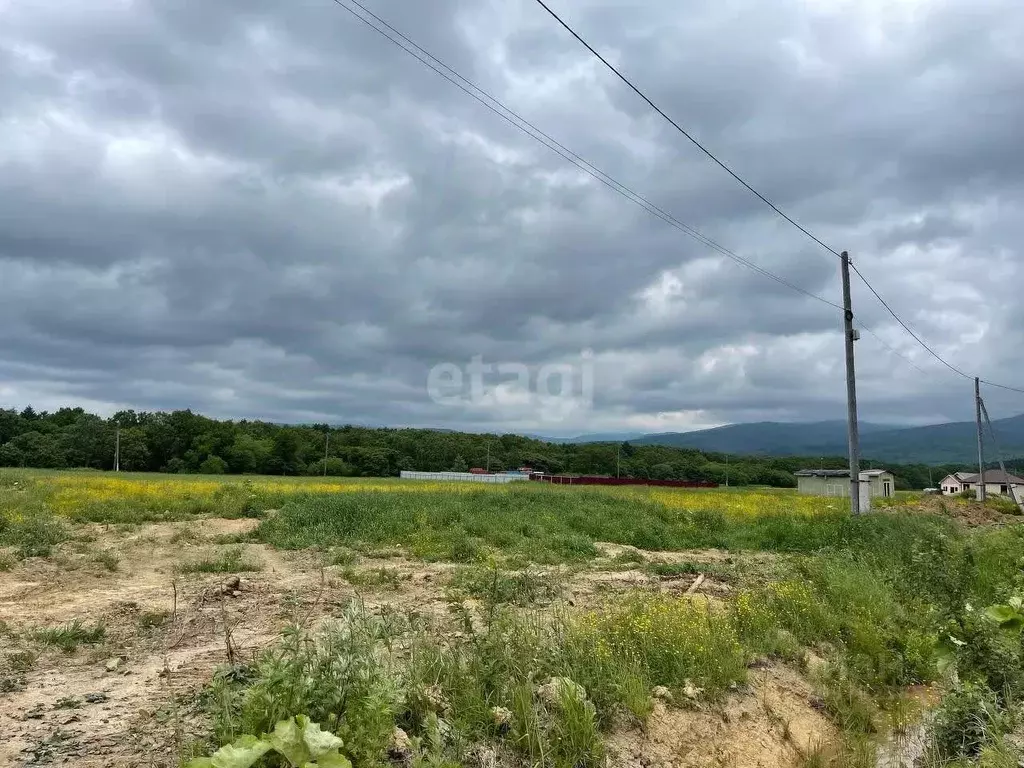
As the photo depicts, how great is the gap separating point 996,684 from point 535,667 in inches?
155

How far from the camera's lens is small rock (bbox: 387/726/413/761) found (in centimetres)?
403

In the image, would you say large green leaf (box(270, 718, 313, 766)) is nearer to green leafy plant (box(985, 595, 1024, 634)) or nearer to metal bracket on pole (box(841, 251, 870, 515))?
green leafy plant (box(985, 595, 1024, 634))

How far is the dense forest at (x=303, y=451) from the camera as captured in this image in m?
77.7

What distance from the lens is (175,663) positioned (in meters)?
6.12

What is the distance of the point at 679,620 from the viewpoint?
6832 mm

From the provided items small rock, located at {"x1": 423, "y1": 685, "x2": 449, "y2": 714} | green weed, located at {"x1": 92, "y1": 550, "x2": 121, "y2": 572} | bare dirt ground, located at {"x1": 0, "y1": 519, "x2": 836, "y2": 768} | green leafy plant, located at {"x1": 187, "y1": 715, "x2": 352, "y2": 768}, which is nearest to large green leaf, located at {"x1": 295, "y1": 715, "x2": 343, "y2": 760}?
green leafy plant, located at {"x1": 187, "y1": 715, "x2": 352, "y2": 768}

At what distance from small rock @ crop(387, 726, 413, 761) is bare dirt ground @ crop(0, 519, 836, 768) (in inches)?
43.8

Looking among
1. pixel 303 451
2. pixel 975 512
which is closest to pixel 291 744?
pixel 975 512

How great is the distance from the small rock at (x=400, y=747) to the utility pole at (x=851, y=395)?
1937 cm

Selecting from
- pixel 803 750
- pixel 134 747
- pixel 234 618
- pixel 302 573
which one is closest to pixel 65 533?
pixel 302 573

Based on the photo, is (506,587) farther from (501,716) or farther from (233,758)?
(233,758)

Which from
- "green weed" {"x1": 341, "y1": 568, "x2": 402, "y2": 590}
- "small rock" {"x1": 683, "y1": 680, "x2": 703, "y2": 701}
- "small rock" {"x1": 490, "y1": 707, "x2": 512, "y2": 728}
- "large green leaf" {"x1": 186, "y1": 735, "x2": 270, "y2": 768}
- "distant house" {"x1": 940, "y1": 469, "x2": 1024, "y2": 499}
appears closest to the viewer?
"large green leaf" {"x1": 186, "y1": 735, "x2": 270, "y2": 768}

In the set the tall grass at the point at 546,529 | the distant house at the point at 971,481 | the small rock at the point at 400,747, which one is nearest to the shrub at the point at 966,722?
the small rock at the point at 400,747

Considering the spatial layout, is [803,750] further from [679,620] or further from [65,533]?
[65,533]
